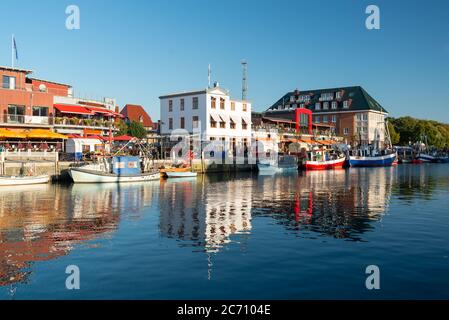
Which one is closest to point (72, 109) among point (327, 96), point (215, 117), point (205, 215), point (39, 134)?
point (39, 134)

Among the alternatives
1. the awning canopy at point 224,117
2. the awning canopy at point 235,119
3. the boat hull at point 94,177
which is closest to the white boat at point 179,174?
the boat hull at point 94,177

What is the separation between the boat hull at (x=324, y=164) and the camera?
3442 inches

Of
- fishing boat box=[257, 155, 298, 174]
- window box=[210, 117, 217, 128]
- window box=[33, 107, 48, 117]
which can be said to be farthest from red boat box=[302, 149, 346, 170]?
window box=[33, 107, 48, 117]

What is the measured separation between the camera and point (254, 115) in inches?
4094

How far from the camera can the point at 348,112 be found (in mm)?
135000

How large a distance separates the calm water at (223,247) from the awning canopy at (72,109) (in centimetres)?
3111

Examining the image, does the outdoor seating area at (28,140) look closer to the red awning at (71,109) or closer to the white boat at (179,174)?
the red awning at (71,109)

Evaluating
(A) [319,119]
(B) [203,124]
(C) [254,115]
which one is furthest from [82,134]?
(A) [319,119]

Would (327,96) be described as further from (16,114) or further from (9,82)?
(16,114)

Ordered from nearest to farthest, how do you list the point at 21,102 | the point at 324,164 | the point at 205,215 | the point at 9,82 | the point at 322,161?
the point at 205,215
the point at 21,102
the point at 9,82
the point at 322,161
the point at 324,164

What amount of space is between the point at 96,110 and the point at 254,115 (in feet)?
138

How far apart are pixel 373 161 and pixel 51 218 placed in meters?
90.2

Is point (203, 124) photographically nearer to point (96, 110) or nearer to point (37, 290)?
point (96, 110)

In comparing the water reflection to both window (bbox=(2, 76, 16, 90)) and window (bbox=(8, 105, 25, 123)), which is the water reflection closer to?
window (bbox=(8, 105, 25, 123))
